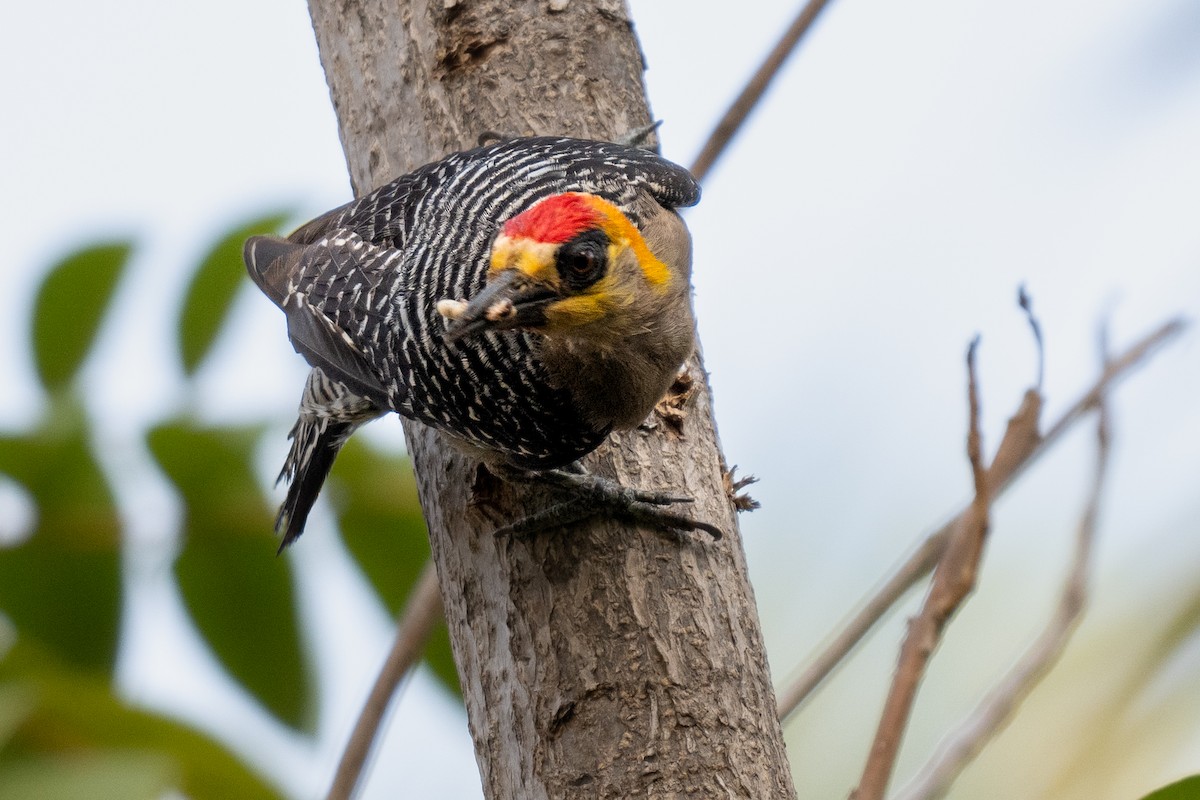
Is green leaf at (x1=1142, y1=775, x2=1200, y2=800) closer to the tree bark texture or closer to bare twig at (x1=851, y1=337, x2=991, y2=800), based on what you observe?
bare twig at (x1=851, y1=337, x2=991, y2=800)

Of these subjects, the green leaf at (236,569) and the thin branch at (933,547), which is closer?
the thin branch at (933,547)

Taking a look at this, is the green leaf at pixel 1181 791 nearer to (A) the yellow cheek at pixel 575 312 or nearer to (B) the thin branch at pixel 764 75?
(A) the yellow cheek at pixel 575 312

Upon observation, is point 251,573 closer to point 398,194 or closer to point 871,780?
point 398,194

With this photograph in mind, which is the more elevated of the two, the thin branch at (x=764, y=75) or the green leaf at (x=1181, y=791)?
the thin branch at (x=764, y=75)

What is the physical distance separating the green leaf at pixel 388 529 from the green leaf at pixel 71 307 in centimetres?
74

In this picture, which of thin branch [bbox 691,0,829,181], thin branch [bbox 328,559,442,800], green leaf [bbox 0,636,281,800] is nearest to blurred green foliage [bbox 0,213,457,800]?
green leaf [bbox 0,636,281,800]

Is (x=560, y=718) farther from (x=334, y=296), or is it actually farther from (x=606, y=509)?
(x=334, y=296)

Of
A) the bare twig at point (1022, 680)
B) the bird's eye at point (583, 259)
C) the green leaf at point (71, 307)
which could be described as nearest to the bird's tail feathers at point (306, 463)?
the green leaf at point (71, 307)

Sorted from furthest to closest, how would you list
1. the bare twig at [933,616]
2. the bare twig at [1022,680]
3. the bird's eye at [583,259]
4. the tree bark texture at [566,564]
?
the bird's eye at [583,259] → the tree bark texture at [566,564] → the bare twig at [1022,680] → the bare twig at [933,616]

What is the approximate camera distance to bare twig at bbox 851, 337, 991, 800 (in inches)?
52.3

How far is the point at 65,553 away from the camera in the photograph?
9.24 feet

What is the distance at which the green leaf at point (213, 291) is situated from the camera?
3.31 metres

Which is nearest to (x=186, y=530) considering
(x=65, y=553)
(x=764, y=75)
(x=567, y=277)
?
(x=65, y=553)

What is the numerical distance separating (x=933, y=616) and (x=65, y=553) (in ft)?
6.93
